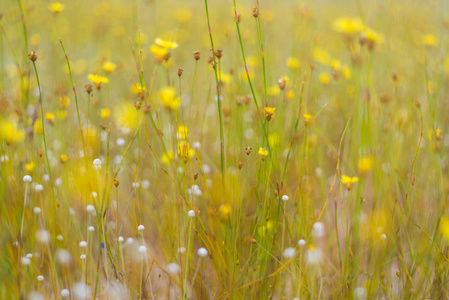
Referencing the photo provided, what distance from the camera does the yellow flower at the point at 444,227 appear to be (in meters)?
1.02

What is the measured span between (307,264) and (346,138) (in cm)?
72

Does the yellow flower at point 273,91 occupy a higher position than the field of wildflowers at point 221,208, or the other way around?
the yellow flower at point 273,91

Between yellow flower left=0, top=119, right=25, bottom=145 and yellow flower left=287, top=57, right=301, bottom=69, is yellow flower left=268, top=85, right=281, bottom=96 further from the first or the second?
yellow flower left=0, top=119, right=25, bottom=145

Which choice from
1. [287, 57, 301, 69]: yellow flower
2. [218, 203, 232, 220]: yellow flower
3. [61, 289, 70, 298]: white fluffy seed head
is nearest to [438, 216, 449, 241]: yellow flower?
[218, 203, 232, 220]: yellow flower

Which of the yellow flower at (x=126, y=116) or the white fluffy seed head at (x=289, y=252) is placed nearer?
the white fluffy seed head at (x=289, y=252)

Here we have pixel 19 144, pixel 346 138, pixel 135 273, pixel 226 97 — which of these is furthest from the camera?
pixel 226 97

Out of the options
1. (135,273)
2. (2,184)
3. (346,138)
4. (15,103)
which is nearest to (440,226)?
(346,138)

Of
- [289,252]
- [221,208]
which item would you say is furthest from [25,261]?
[289,252]

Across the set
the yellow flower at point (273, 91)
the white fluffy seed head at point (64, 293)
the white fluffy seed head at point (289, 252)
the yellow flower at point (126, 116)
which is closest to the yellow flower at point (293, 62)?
the yellow flower at point (273, 91)

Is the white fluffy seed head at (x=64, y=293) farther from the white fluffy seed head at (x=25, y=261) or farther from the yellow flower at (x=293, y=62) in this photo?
the yellow flower at (x=293, y=62)

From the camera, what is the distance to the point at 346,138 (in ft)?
5.38

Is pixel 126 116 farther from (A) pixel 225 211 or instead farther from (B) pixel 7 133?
(A) pixel 225 211

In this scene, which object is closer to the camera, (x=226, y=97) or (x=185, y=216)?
(x=185, y=216)

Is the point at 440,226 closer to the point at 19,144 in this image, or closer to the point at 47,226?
the point at 47,226
